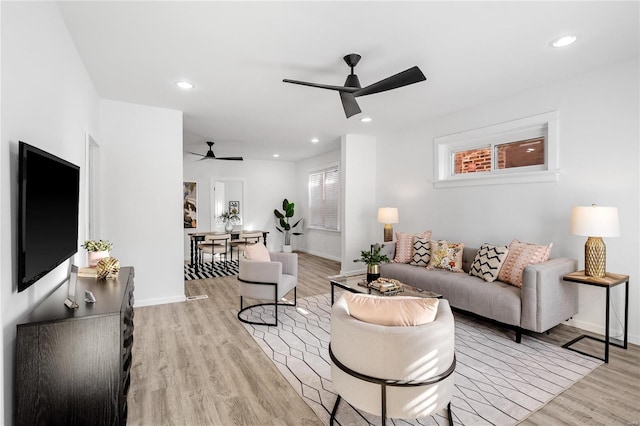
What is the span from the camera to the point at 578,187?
3.31m

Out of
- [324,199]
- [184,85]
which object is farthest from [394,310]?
[324,199]

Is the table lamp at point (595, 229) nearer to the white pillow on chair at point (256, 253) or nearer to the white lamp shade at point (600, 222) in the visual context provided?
the white lamp shade at point (600, 222)

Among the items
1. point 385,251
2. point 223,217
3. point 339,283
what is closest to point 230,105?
point 339,283

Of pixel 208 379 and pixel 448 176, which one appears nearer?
pixel 208 379

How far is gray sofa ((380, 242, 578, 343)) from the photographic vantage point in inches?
112

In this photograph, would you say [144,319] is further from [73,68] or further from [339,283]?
[73,68]

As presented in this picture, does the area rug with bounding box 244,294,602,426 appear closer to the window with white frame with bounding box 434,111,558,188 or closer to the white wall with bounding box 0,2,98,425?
the white wall with bounding box 0,2,98,425

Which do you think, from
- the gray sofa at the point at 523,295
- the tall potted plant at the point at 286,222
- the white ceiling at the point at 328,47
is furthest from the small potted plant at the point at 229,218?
the gray sofa at the point at 523,295

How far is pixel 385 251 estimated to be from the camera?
482 centimetres

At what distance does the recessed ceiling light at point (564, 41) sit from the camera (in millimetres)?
2527

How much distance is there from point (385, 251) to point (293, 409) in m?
3.04

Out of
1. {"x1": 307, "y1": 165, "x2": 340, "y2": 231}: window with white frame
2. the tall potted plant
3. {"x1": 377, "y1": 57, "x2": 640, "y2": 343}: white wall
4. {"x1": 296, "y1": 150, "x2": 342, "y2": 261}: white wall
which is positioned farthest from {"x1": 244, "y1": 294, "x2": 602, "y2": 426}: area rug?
the tall potted plant

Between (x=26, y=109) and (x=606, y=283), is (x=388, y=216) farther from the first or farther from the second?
(x=26, y=109)

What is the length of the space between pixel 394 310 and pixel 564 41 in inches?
102
